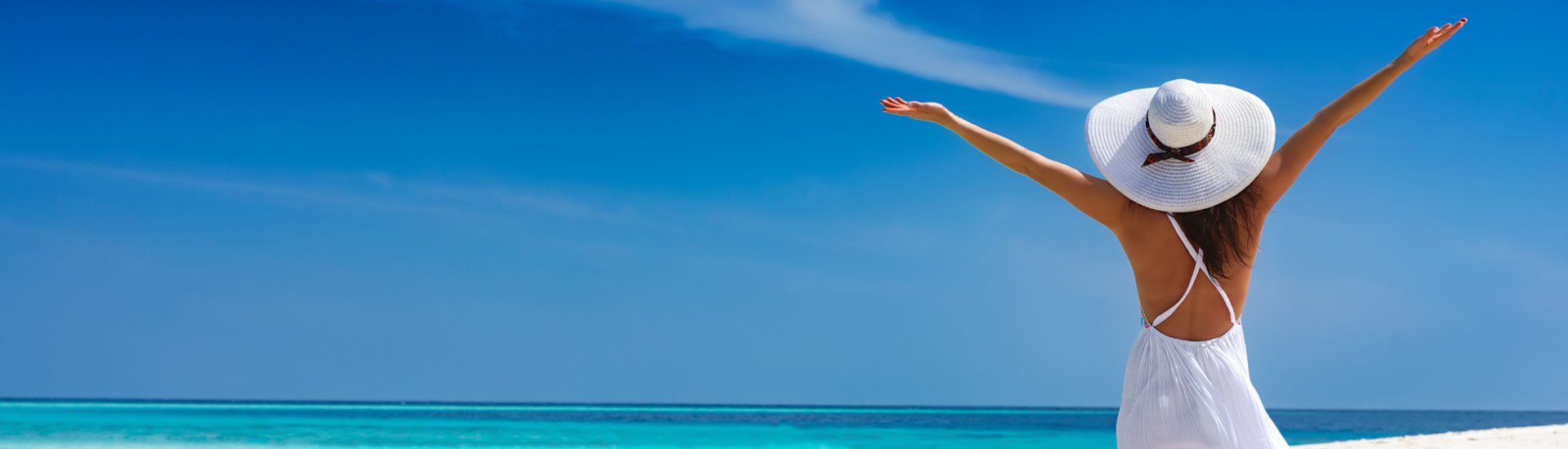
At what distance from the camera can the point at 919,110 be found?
7.70 ft

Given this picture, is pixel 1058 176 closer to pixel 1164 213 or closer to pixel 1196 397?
pixel 1164 213

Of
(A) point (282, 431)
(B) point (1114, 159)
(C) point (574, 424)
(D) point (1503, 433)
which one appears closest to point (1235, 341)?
(B) point (1114, 159)

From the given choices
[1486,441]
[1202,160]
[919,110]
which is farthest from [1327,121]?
[1486,441]

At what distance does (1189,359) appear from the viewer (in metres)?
2.17

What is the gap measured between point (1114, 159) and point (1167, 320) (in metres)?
0.32

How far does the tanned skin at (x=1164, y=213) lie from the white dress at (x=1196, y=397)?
18mm

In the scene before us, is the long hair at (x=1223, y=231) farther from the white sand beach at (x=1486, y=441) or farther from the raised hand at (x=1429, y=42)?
the white sand beach at (x=1486, y=441)

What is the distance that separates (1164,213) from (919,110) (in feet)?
1.65

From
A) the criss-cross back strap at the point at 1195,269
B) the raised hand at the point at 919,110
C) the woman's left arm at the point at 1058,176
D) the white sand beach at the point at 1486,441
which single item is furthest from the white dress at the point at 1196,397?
the white sand beach at the point at 1486,441

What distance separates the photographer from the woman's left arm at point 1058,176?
213cm

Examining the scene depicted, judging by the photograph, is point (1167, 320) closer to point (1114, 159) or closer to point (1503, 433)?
point (1114, 159)

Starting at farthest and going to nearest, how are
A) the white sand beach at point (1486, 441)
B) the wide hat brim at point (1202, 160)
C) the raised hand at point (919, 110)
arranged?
the white sand beach at point (1486, 441)
the raised hand at point (919, 110)
the wide hat brim at point (1202, 160)

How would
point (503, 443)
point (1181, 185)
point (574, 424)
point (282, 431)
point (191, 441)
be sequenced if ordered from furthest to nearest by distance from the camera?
point (574, 424), point (282, 431), point (503, 443), point (191, 441), point (1181, 185)

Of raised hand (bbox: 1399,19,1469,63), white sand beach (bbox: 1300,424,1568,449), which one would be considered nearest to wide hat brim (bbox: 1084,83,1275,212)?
raised hand (bbox: 1399,19,1469,63)
